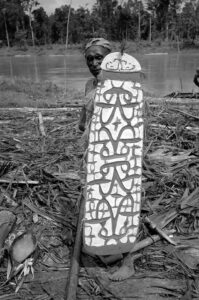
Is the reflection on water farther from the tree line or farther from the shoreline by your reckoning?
the tree line

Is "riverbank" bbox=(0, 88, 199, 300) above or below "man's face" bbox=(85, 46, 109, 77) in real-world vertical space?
below

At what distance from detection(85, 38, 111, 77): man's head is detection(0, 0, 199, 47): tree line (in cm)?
4493

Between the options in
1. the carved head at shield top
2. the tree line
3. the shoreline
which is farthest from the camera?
the tree line

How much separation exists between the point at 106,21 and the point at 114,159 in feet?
163

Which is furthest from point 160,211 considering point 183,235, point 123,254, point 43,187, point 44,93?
point 44,93

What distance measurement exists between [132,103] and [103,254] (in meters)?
0.90

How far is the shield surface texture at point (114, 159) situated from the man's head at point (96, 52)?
0.39 m

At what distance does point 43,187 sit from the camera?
10.0 feet

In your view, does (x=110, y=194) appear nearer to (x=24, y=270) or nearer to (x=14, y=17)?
(x=24, y=270)

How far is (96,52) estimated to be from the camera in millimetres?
2344

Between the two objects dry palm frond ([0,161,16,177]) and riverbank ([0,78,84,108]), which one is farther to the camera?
riverbank ([0,78,84,108])

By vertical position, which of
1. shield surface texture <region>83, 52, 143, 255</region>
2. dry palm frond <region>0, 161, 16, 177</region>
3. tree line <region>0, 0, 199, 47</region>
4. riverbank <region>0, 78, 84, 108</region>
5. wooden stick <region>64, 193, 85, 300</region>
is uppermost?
tree line <region>0, 0, 199, 47</region>

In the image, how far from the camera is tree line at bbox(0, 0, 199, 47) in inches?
1832

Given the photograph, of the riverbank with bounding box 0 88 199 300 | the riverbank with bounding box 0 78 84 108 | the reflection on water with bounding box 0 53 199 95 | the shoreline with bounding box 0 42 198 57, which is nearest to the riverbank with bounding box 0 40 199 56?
the shoreline with bounding box 0 42 198 57
